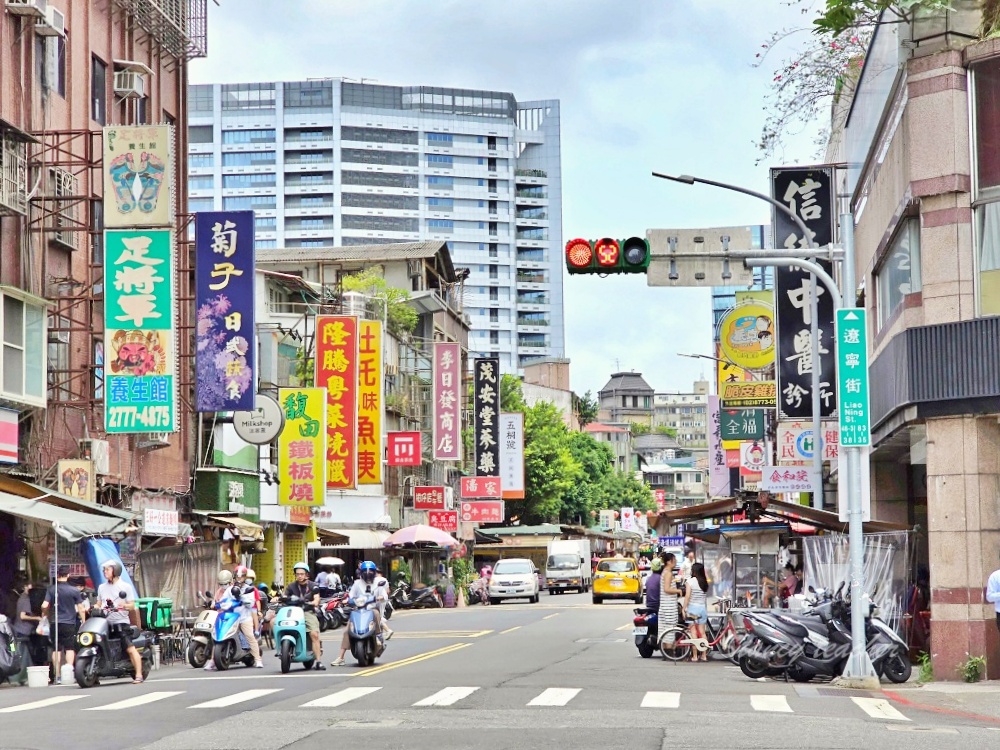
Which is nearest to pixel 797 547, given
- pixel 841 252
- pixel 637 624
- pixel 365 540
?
pixel 637 624

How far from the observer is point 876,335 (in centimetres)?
2883

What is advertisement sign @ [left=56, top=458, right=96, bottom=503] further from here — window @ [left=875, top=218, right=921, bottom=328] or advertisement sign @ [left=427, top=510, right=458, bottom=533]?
advertisement sign @ [left=427, top=510, right=458, bottom=533]

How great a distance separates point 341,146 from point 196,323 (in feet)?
383

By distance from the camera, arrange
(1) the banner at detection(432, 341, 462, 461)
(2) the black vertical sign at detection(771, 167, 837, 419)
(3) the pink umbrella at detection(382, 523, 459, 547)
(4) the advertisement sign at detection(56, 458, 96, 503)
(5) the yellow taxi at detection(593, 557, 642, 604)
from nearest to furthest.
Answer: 1. (4) the advertisement sign at detection(56, 458, 96, 503)
2. (2) the black vertical sign at detection(771, 167, 837, 419)
3. (3) the pink umbrella at detection(382, 523, 459, 547)
4. (5) the yellow taxi at detection(593, 557, 642, 604)
5. (1) the banner at detection(432, 341, 462, 461)

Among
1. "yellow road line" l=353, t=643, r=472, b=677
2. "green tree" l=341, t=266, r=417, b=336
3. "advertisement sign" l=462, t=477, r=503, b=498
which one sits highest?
"green tree" l=341, t=266, r=417, b=336

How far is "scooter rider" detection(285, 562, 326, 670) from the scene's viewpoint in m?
23.5

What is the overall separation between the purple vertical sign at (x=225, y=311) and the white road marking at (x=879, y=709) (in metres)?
17.7

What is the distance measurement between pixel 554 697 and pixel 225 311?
1705 cm

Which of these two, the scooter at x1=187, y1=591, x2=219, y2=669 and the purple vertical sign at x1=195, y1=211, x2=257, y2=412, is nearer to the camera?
the scooter at x1=187, y1=591, x2=219, y2=669

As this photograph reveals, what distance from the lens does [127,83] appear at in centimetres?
3444

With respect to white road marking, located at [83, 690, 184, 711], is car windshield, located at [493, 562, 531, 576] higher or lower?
lower

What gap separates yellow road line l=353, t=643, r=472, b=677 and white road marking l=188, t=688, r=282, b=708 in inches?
116

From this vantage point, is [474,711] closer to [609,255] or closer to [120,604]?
[609,255]

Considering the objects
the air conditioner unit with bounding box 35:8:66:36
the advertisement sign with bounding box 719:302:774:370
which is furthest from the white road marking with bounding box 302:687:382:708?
the advertisement sign with bounding box 719:302:774:370
